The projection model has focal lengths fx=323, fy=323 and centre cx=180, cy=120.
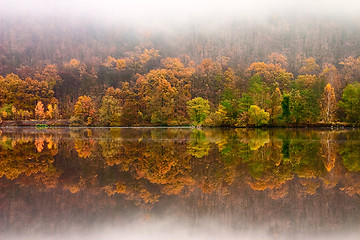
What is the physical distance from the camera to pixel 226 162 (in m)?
16.5

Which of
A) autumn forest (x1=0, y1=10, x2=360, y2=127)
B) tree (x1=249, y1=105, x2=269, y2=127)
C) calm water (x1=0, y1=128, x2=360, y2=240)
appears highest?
autumn forest (x1=0, y1=10, x2=360, y2=127)

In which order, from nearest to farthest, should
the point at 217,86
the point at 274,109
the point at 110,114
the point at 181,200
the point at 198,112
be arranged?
the point at 181,200, the point at 274,109, the point at 198,112, the point at 110,114, the point at 217,86

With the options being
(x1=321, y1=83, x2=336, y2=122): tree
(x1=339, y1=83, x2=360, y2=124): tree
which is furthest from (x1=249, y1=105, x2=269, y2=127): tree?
(x1=339, y1=83, x2=360, y2=124): tree

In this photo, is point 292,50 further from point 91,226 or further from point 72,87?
point 91,226

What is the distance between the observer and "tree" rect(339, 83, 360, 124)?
240 ft

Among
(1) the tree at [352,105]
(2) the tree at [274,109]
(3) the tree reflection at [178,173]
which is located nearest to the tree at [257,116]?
(2) the tree at [274,109]

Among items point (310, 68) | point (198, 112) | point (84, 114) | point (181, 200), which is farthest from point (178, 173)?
point (310, 68)

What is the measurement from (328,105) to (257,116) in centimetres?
1999

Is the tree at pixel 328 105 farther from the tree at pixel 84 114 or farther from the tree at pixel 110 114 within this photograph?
the tree at pixel 84 114

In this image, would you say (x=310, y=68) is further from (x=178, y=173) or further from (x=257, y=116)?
(x=178, y=173)

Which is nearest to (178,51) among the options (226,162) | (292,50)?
(292,50)

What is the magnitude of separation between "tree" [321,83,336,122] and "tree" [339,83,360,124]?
7.92 feet

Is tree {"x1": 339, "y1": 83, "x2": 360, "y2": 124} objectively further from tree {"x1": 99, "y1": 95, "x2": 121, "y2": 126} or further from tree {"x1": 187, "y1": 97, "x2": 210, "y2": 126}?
tree {"x1": 99, "y1": 95, "x2": 121, "y2": 126}

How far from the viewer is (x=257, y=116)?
69.0m
